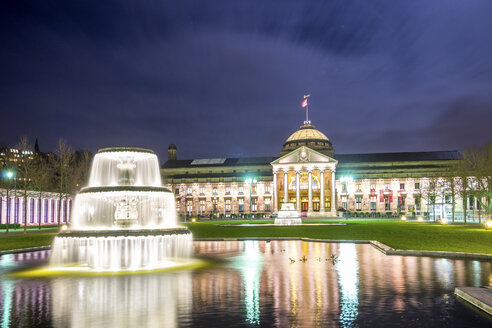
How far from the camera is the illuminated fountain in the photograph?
17.4 meters

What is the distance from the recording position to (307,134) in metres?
134

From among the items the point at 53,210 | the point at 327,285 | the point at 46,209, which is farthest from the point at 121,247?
the point at 53,210

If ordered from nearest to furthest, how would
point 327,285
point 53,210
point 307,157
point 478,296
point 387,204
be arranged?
point 478,296 < point 327,285 < point 53,210 < point 307,157 < point 387,204

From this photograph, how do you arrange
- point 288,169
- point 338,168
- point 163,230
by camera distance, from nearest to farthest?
point 163,230
point 288,169
point 338,168

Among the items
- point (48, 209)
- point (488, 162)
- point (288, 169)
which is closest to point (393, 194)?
point (288, 169)

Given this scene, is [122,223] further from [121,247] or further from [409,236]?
[409,236]

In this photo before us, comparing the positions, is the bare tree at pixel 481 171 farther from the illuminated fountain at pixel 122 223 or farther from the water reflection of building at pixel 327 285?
the illuminated fountain at pixel 122 223

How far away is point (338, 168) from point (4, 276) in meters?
114

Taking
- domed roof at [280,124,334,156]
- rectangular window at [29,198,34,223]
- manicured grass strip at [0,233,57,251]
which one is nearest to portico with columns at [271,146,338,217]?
domed roof at [280,124,334,156]

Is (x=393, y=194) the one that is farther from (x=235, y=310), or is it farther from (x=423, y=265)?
(x=235, y=310)

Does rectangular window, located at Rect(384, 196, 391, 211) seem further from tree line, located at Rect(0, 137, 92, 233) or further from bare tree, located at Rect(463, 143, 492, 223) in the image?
tree line, located at Rect(0, 137, 92, 233)

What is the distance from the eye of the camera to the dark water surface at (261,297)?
30.5 feet

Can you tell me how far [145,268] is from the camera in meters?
17.0

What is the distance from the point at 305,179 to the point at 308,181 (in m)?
2.27
